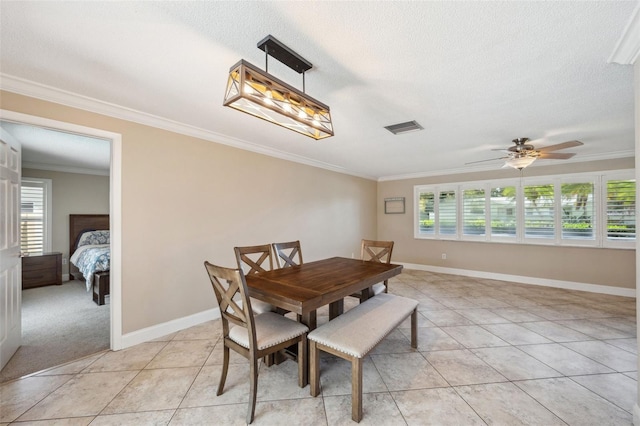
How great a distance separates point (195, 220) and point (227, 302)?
1627mm

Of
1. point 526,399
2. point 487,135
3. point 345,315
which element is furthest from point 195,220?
point 487,135

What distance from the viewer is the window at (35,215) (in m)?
4.70

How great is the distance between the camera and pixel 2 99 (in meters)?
1.92

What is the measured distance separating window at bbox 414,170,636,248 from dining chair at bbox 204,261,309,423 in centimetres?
481

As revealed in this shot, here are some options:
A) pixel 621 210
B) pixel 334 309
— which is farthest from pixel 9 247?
pixel 621 210

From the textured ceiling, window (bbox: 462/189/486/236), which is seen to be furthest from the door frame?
window (bbox: 462/189/486/236)

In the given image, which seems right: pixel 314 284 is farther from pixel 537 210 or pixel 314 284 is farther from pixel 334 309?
pixel 537 210

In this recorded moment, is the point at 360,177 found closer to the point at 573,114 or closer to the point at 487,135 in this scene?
the point at 487,135

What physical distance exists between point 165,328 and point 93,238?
406 centimetres

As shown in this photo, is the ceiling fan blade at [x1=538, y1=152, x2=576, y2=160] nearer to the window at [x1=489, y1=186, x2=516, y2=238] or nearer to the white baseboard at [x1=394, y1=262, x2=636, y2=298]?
the window at [x1=489, y1=186, x2=516, y2=238]

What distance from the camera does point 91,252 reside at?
4.28 m

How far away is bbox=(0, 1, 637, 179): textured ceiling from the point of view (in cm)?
128

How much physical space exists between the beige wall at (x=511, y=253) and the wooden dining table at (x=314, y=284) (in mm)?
3622

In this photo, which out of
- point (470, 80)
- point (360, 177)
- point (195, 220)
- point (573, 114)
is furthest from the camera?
point (360, 177)
